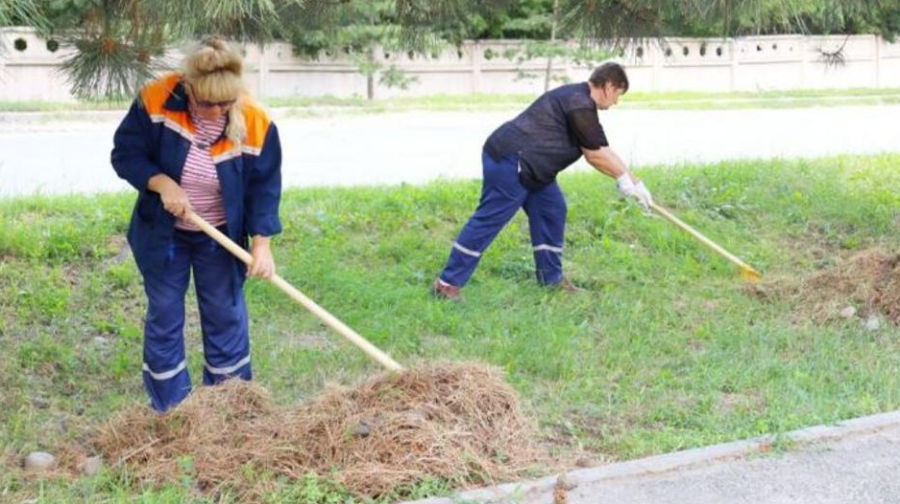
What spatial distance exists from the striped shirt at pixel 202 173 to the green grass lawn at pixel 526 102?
556 inches

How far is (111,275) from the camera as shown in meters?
6.86

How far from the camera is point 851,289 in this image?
6.79m

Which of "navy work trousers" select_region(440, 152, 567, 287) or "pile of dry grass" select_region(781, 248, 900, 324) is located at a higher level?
"navy work trousers" select_region(440, 152, 567, 287)

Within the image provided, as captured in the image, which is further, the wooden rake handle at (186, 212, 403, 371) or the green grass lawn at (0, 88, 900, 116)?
the green grass lawn at (0, 88, 900, 116)

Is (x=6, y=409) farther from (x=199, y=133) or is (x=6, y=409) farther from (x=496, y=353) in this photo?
(x=496, y=353)

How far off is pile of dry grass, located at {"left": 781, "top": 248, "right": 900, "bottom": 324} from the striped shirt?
3617 mm

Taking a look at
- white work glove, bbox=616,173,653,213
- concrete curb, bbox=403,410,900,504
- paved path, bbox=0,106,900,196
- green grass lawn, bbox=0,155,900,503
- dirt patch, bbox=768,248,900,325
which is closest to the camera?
concrete curb, bbox=403,410,900,504

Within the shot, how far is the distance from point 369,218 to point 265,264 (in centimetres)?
391

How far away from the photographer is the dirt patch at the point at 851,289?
654 centimetres

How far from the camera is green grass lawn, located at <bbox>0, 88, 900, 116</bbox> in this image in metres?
19.9

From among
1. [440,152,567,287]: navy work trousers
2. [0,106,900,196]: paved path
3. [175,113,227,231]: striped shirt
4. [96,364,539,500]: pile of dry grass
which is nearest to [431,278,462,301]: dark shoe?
[440,152,567,287]: navy work trousers

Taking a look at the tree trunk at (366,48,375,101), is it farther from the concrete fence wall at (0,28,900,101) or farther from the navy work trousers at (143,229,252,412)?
the navy work trousers at (143,229,252,412)

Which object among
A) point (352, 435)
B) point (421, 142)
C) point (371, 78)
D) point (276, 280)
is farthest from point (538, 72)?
point (352, 435)

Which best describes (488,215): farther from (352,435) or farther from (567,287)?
(352,435)
